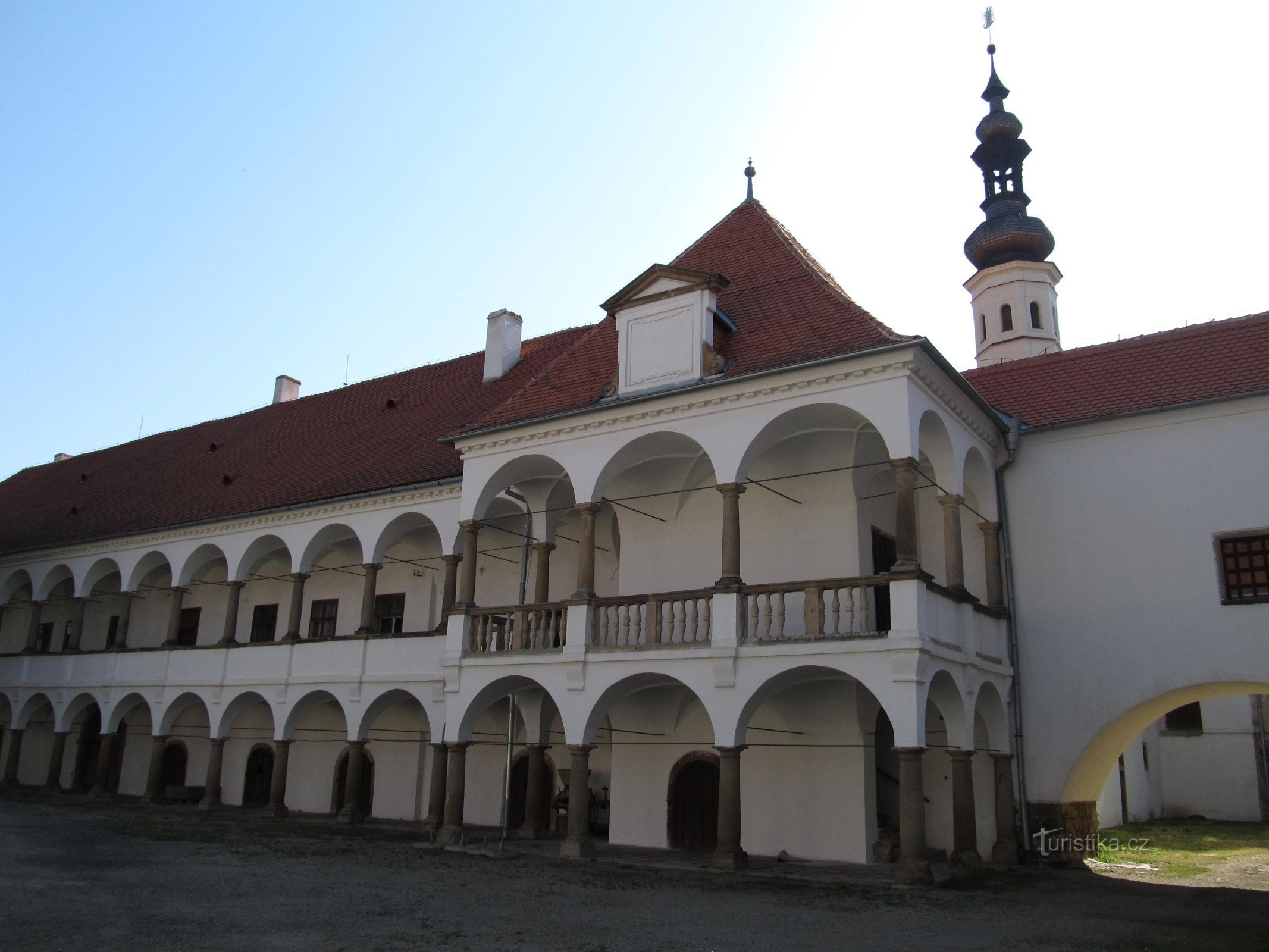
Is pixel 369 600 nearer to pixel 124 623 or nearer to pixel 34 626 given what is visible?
pixel 124 623

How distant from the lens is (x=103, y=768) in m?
22.8

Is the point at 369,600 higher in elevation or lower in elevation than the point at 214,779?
higher

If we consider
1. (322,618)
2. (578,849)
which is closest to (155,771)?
(322,618)

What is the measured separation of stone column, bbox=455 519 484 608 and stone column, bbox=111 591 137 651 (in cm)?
1101

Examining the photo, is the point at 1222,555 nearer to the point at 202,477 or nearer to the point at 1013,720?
the point at 1013,720

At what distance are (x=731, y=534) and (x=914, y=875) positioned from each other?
4.42 m

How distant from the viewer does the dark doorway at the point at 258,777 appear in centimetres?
2238

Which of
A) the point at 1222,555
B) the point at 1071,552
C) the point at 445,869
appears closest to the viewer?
the point at 445,869

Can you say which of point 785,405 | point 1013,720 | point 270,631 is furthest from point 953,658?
point 270,631

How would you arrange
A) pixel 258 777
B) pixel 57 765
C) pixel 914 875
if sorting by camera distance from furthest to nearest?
pixel 57 765
pixel 258 777
pixel 914 875

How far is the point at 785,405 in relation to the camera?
13.3m

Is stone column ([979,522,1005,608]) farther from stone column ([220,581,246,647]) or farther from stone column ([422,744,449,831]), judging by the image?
stone column ([220,581,246,647])

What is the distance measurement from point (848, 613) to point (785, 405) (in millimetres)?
2644

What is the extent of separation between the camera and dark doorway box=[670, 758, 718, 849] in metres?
15.4
